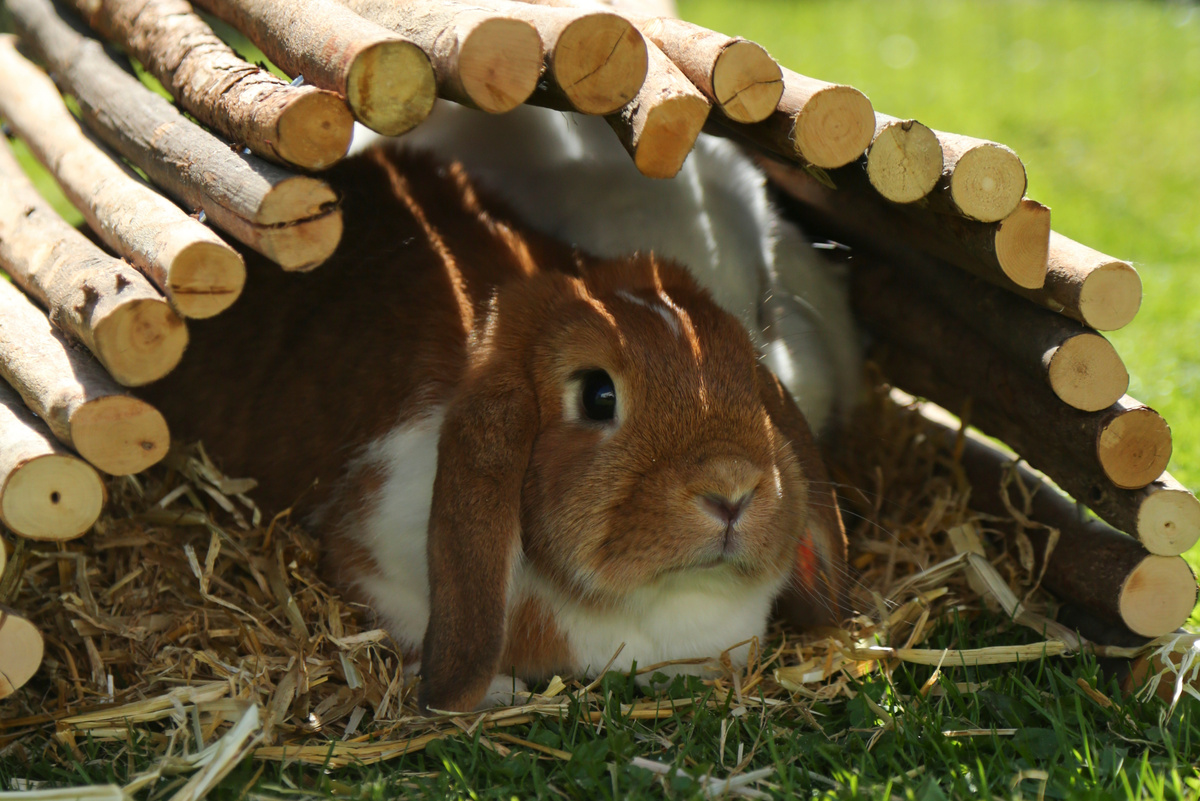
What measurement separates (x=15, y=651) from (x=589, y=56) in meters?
1.69

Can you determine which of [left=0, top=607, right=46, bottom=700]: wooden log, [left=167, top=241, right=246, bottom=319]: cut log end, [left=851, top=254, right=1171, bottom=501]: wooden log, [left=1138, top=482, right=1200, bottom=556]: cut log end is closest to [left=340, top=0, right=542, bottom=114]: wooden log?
[left=167, top=241, right=246, bottom=319]: cut log end

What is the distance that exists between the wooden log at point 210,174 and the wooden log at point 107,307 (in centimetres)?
22

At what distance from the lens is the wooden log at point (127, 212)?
2.27 meters

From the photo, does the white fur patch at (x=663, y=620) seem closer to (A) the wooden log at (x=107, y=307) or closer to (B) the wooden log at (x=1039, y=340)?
(B) the wooden log at (x=1039, y=340)

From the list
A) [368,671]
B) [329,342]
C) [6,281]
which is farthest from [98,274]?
[368,671]

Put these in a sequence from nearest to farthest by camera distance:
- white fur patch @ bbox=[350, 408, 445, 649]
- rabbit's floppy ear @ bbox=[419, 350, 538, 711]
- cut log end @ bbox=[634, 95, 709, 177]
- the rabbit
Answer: cut log end @ bbox=[634, 95, 709, 177], rabbit's floppy ear @ bbox=[419, 350, 538, 711], white fur patch @ bbox=[350, 408, 445, 649], the rabbit

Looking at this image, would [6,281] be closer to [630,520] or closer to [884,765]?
[630,520]

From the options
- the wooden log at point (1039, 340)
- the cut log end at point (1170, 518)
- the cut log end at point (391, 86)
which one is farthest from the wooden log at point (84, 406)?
the cut log end at point (1170, 518)

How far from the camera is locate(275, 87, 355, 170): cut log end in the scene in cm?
226

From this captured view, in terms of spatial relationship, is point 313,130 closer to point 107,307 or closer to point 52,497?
point 107,307

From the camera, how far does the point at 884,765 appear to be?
2.42 meters

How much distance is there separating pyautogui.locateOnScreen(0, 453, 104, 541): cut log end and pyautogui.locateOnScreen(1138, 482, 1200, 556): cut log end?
232 centimetres

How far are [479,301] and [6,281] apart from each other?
3.80ft

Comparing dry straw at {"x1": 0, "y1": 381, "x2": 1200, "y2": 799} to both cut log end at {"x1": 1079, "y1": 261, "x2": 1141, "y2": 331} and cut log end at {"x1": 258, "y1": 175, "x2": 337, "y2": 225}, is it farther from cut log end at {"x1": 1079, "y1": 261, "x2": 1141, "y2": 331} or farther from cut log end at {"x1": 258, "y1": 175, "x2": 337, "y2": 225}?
cut log end at {"x1": 258, "y1": 175, "x2": 337, "y2": 225}
